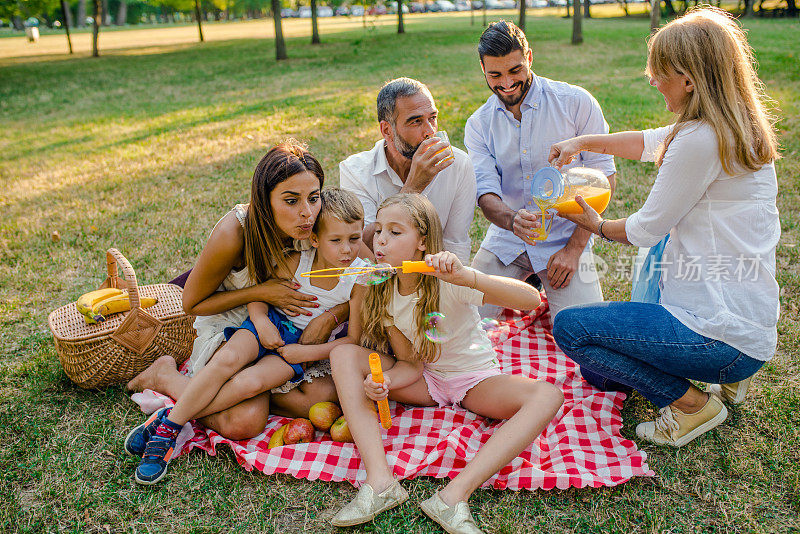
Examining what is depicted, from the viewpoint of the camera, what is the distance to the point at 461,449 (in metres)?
2.75

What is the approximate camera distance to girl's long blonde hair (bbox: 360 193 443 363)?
8.89ft

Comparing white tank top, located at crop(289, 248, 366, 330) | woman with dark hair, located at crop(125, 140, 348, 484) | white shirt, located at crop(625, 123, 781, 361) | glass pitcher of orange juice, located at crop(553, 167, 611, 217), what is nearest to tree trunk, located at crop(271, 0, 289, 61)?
woman with dark hair, located at crop(125, 140, 348, 484)

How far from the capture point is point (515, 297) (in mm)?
2607

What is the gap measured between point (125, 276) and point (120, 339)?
34cm

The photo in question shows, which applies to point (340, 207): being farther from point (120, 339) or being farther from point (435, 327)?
point (120, 339)

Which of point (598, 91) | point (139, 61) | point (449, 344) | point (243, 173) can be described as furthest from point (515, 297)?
point (139, 61)

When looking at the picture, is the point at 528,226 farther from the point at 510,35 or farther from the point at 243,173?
the point at 243,173

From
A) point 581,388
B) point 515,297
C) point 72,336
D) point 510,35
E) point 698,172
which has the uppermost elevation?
point 510,35

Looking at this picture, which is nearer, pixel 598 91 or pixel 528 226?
pixel 528 226

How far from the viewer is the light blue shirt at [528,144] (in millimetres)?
3678

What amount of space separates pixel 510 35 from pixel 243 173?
4359mm

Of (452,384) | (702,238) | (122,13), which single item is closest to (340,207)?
(452,384)

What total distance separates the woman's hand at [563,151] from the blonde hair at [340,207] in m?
1.07

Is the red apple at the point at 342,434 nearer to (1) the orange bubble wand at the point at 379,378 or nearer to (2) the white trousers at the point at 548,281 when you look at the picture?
(1) the orange bubble wand at the point at 379,378
